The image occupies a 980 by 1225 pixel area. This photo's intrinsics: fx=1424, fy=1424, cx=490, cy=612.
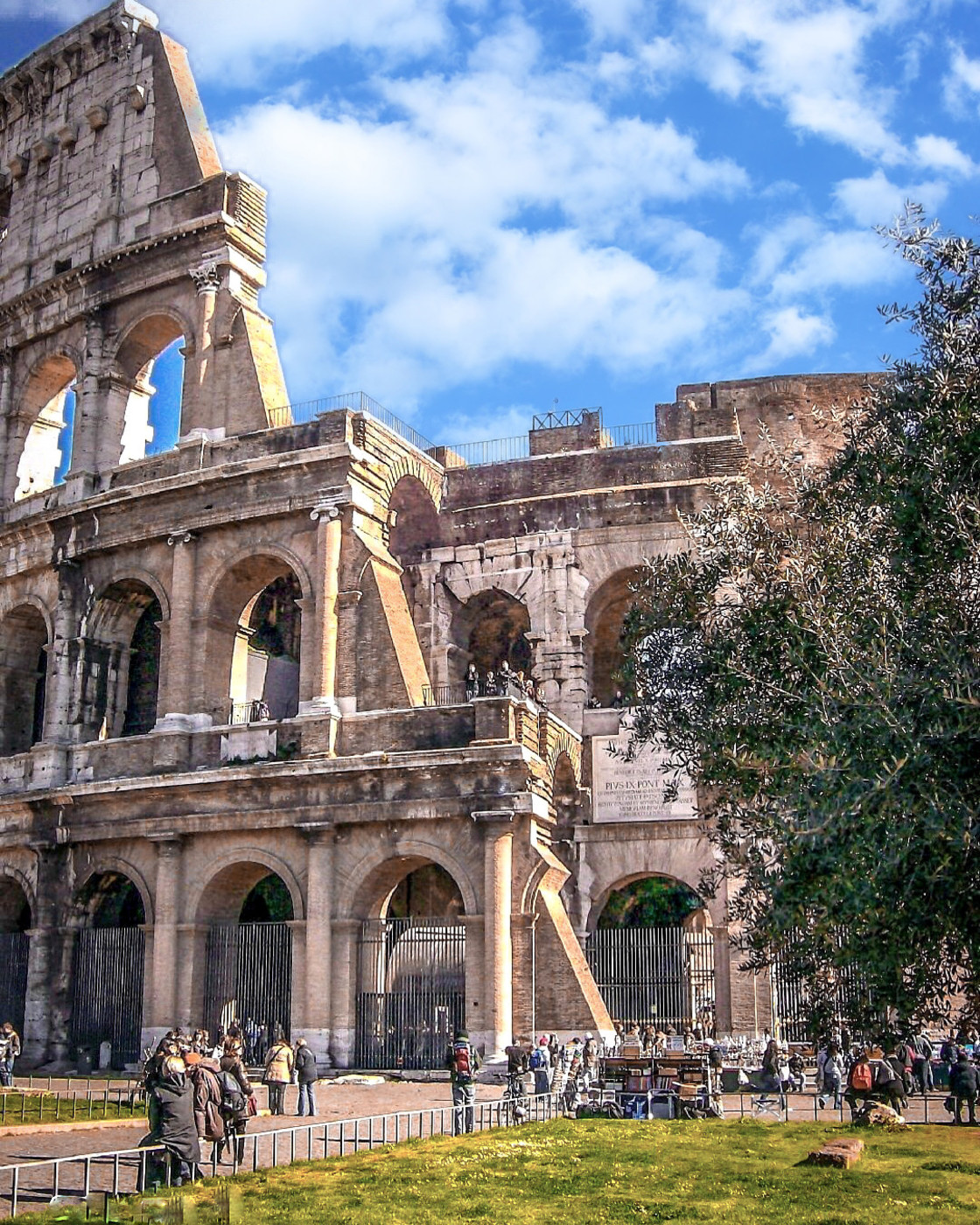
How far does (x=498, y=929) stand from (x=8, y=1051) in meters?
7.91

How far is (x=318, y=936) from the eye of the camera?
2195 centimetres

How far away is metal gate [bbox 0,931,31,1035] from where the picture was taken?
985 inches

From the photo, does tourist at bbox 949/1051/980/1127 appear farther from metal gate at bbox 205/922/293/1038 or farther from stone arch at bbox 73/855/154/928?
stone arch at bbox 73/855/154/928

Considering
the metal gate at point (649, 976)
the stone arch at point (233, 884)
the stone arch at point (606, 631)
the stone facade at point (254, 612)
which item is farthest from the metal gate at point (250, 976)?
the stone arch at point (606, 631)

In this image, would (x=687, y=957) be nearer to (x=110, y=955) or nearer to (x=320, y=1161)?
(x=110, y=955)

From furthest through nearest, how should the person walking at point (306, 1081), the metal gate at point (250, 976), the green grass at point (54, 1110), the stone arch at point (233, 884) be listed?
the stone arch at point (233, 884)
the metal gate at point (250, 976)
the person walking at point (306, 1081)
the green grass at point (54, 1110)

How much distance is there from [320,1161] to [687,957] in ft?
37.0

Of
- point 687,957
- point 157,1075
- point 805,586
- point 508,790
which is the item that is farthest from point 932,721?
point 687,957

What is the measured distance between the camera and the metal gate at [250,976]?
2241 centimetres

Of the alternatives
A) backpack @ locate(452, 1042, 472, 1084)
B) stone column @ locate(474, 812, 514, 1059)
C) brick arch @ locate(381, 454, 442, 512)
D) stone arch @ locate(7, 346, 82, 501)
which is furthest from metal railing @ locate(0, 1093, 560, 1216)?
stone arch @ locate(7, 346, 82, 501)

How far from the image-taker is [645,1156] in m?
12.9

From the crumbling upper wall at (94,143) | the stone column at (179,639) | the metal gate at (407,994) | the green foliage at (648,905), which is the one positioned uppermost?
the crumbling upper wall at (94,143)

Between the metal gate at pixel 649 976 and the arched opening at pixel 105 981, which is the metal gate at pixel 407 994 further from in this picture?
the arched opening at pixel 105 981

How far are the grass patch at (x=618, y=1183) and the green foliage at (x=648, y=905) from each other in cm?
1203
